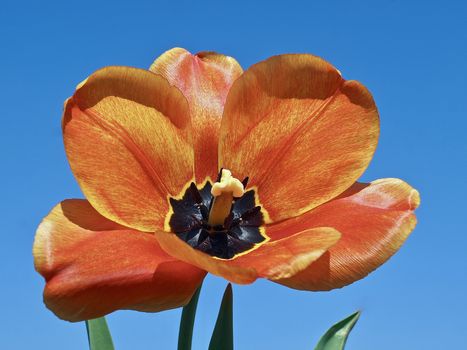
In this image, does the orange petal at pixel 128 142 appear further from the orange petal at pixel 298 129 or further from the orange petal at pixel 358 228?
the orange petal at pixel 358 228

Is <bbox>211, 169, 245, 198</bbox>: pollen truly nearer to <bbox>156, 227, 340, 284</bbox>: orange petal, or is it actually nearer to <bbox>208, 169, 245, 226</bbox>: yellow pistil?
<bbox>208, 169, 245, 226</bbox>: yellow pistil

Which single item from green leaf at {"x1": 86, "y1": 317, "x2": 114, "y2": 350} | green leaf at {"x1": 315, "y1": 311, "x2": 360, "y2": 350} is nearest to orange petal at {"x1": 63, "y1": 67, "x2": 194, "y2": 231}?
green leaf at {"x1": 86, "y1": 317, "x2": 114, "y2": 350}

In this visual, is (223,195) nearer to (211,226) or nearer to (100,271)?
(211,226)

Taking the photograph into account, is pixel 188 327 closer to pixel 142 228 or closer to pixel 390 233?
pixel 142 228

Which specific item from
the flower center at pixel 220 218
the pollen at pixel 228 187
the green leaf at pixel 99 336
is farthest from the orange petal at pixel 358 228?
the green leaf at pixel 99 336

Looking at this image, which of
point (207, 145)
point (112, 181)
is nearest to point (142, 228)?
point (112, 181)

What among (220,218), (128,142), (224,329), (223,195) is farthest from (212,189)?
(224,329)

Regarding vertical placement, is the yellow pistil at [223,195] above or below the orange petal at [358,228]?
above
